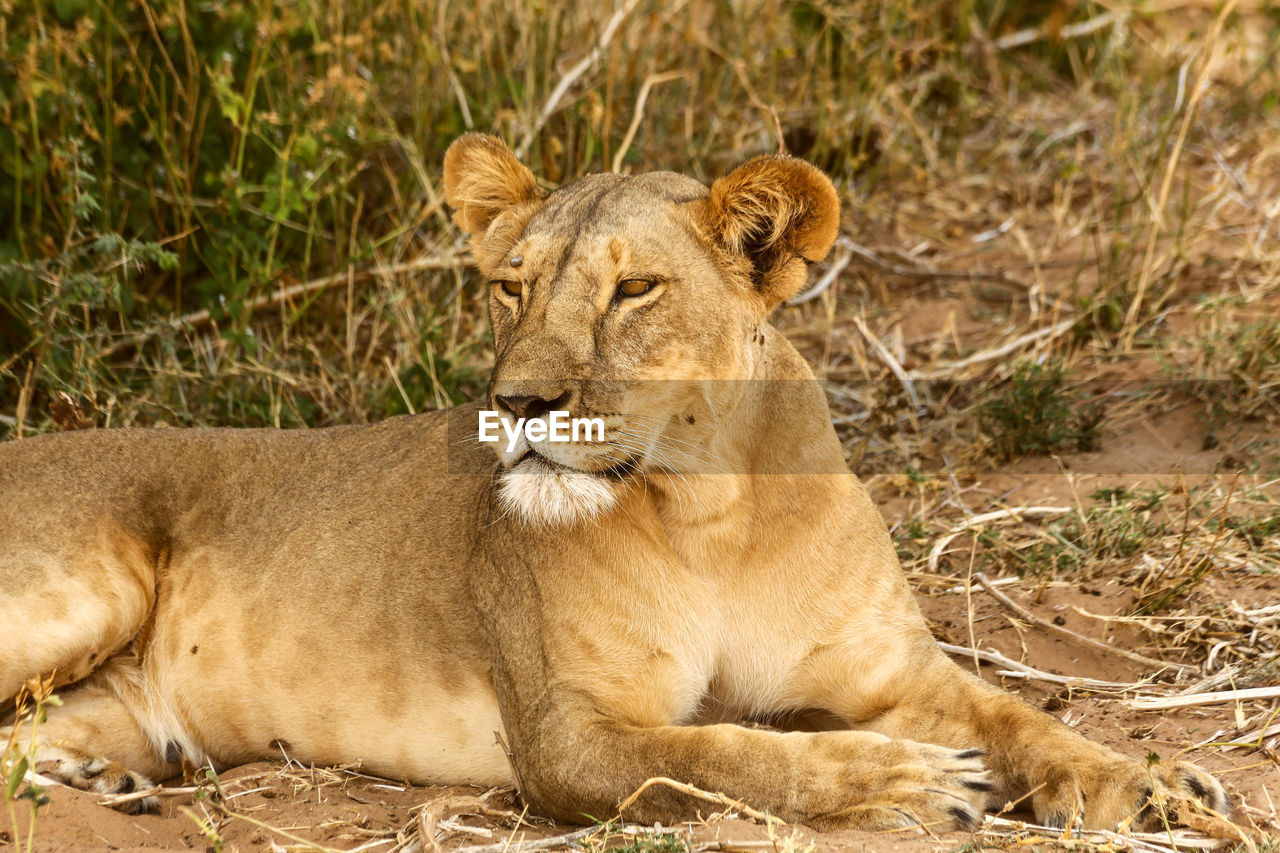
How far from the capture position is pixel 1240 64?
25.4ft

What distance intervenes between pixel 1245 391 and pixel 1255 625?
1.50 meters

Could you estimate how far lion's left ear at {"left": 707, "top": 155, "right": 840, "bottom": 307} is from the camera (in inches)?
122

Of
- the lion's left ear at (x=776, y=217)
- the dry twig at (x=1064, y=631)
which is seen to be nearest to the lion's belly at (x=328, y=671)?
the lion's left ear at (x=776, y=217)

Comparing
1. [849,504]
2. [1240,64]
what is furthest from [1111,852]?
[1240,64]

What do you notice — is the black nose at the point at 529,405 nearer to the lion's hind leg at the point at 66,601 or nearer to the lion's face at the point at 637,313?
the lion's face at the point at 637,313

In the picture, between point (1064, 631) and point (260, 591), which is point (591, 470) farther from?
point (1064, 631)

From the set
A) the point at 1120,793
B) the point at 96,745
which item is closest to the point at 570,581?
the point at 1120,793

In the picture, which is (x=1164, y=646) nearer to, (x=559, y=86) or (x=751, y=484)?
(x=751, y=484)

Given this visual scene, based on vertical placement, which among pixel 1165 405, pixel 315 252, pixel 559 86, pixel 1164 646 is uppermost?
pixel 559 86

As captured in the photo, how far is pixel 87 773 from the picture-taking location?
3.59 m

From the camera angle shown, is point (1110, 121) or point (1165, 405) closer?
point (1165, 405)

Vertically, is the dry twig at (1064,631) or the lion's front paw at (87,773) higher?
the dry twig at (1064,631)

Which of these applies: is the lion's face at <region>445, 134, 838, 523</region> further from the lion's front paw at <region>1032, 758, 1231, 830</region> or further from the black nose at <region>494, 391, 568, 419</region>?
the lion's front paw at <region>1032, 758, 1231, 830</region>

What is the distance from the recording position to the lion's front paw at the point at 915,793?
2740mm
